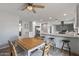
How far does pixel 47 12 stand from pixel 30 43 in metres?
0.62

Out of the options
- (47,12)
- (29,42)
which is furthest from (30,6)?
(29,42)

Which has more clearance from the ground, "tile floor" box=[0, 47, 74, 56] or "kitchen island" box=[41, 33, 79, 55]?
"kitchen island" box=[41, 33, 79, 55]

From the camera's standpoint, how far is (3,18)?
4.93 ft

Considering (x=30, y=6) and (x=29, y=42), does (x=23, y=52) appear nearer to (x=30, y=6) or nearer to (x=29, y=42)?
(x=29, y=42)

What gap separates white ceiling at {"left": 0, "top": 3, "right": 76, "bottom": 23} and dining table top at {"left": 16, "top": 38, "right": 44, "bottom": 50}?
Answer: 0.36 meters

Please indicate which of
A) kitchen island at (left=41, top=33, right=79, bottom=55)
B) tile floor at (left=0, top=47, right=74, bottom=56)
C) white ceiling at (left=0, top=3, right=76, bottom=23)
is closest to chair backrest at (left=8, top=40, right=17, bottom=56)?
tile floor at (left=0, top=47, right=74, bottom=56)

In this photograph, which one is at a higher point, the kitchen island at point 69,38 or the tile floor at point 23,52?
the kitchen island at point 69,38

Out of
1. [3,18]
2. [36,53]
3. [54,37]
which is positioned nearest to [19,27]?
[3,18]

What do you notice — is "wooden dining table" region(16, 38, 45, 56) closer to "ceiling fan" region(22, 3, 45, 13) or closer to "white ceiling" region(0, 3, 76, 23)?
"white ceiling" region(0, 3, 76, 23)

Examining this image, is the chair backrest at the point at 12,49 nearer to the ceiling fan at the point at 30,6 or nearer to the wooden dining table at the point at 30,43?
the wooden dining table at the point at 30,43

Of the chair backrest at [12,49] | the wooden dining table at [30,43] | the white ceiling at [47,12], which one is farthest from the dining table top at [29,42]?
the white ceiling at [47,12]

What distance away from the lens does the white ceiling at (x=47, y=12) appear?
1505mm

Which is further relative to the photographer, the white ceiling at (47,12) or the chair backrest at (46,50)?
the chair backrest at (46,50)

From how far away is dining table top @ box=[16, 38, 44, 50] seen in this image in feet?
5.26
